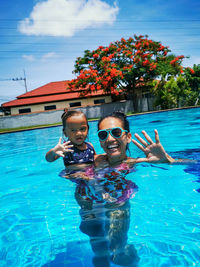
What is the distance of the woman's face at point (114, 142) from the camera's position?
2836 mm

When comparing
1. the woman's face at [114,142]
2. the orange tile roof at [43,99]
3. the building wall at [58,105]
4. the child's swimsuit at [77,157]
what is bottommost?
the child's swimsuit at [77,157]

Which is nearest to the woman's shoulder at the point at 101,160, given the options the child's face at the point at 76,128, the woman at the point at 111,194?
the woman at the point at 111,194

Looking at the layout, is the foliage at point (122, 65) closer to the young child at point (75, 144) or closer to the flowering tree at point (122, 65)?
the flowering tree at point (122, 65)

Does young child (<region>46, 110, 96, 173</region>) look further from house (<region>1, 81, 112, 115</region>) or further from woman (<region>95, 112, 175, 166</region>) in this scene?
house (<region>1, 81, 112, 115</region>)

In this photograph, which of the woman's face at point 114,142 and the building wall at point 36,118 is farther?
the building wall at point 36,118

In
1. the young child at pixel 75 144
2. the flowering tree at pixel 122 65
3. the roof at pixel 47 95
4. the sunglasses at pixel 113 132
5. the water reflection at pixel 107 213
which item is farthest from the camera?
the roof at pixel 47 95

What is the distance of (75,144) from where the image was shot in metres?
3.21

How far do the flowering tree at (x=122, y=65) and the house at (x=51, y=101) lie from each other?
3.26 meters

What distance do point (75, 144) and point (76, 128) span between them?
272 millimetres

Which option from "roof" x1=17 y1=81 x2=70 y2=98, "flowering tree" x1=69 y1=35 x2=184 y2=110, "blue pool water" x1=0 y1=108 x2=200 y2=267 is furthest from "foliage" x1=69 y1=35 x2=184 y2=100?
"blue pool water" x1=0 y1=108 x2=200 y2=267

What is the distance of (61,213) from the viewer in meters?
2.96

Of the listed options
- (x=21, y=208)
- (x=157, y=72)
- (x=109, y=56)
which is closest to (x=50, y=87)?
(x=109, y=56)

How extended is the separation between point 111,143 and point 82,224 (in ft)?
3.27

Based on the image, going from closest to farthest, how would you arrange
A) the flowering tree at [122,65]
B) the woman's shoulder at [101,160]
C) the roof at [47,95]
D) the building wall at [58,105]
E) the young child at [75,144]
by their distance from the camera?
the young child at [75,144]
the woman's shoulder at [101,160]
the flowering tree at [122,65]
the building wall at [58,105]
the roof at [47,95]
